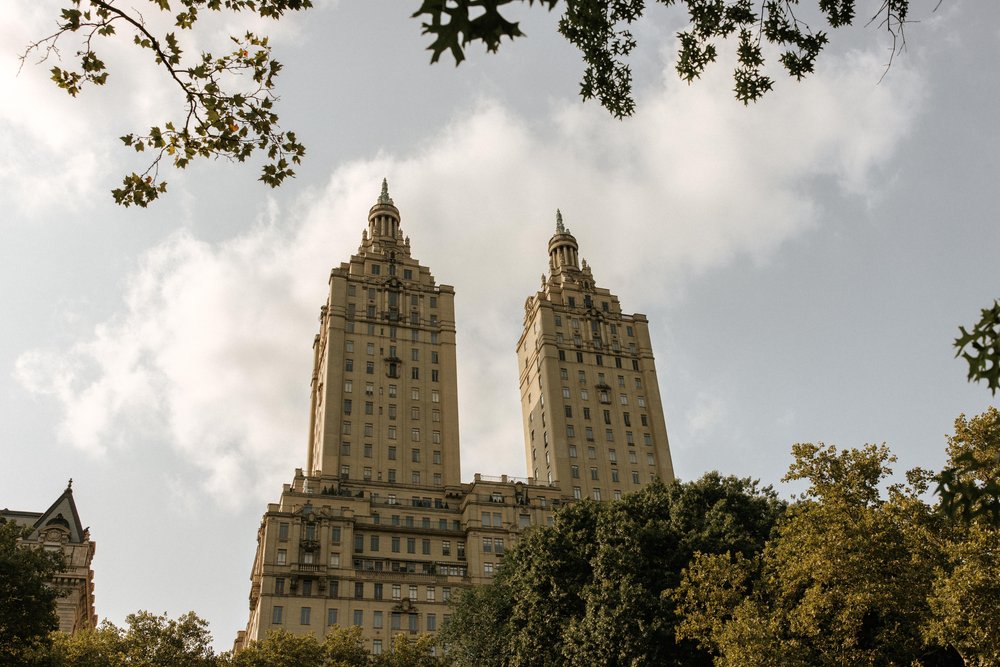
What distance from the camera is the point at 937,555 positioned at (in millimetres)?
29406

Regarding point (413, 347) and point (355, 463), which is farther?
point (413, 347)

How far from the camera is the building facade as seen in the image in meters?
83.6

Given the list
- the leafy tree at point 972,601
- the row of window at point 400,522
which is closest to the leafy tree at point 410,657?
the leafy tree at point 972,601

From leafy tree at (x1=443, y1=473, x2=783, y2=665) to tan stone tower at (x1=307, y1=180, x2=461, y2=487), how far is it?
57439 mm

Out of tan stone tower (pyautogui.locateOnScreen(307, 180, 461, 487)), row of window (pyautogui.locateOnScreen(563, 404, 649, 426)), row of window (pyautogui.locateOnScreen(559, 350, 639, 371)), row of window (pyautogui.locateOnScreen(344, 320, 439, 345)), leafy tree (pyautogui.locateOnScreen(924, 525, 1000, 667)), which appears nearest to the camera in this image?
leafy tree (pyautogui.locateOnScreen(924, 525, 1000, 667))

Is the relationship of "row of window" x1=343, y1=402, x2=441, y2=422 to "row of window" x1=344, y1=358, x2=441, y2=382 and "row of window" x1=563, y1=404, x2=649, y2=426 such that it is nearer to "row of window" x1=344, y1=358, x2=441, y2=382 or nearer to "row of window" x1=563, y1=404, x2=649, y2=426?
"row of window" x1=344, y1=358, x2=441, y2=382

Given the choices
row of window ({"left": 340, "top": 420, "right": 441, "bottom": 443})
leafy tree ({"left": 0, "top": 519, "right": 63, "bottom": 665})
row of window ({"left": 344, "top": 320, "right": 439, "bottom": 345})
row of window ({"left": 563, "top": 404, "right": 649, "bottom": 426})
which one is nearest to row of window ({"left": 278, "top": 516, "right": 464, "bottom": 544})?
row of window ({"left": 340, "top": 420, "right": 441, "bottom": 443})

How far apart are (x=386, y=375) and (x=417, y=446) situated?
10.4 m

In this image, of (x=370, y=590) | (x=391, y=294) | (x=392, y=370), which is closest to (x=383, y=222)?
(x=391, y=294)

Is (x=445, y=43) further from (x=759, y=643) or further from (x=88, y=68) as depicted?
(x=759, y=643)

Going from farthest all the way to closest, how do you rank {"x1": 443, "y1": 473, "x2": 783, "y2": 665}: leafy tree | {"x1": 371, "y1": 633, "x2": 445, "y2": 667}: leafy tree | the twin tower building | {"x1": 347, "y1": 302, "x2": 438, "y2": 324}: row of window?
{"x1": 347, "y1": 302, "x2": 438, "y2": 324}: row of window, the twin tower building, {"x1": 371, "y1": 633, "x2": 445, "y2": 667}: leafy tree, {"x1": 443, "y1": 473, "x2": 783, "y2": 665}: leafy tree

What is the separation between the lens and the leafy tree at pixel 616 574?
37156 mm

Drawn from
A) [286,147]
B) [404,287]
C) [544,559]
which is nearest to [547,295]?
[404,287]

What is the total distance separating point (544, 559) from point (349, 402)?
217 ft
